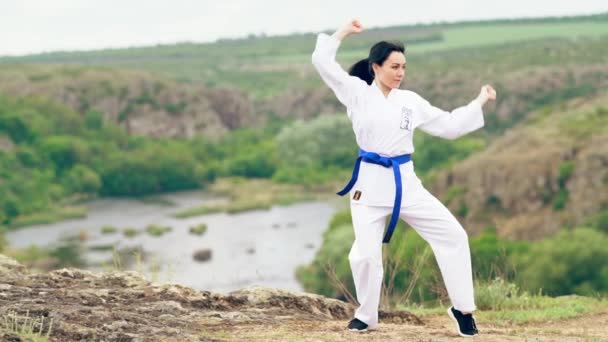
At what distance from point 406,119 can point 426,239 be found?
80 cm

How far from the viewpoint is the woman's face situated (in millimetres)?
7723

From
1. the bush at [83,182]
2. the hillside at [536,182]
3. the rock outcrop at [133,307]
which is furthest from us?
the bush at [83,182]

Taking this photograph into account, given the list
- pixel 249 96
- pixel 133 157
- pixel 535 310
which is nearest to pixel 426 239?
pixel 535 310

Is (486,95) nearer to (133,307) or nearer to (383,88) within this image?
(383,88)

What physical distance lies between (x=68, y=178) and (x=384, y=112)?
4975 inches

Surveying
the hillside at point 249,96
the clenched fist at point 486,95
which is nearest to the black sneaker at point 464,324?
the clenched fist at point 486,95

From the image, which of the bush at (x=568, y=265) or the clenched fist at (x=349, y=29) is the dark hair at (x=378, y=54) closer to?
the clenched fist at (x=349, y=29)

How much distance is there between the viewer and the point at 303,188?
405 ft

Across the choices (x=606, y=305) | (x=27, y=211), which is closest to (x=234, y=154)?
(x=27, y=211)

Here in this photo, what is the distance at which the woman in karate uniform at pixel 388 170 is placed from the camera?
774 centimetres

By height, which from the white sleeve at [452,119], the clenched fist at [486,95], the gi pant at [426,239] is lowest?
the gi pant at [426,239]

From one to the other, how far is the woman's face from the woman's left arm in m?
0.25

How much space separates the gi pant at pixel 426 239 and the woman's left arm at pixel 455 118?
44 cm

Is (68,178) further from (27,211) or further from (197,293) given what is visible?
(197,293)
